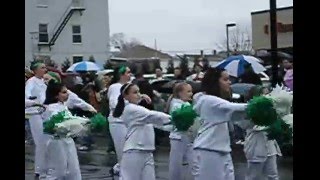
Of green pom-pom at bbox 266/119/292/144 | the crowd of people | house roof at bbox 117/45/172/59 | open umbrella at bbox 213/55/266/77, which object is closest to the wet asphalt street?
the crowd of people

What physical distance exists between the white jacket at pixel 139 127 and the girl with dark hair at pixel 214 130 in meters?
0.59

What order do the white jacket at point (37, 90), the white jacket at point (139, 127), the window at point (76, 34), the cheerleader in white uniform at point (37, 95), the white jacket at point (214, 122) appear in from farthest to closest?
the window at point (76, 34), the cheerleader in white uniform at point (37, 95), the white jacket at point (37, 90), the white jacket at point (139, 127), the white jacket at point (214, 122)

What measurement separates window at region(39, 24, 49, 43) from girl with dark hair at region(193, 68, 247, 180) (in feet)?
122

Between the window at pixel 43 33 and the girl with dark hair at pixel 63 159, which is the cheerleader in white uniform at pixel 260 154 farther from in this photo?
the window at pixel 43 33

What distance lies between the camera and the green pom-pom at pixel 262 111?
19.3 ft

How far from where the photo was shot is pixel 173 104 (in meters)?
8.12

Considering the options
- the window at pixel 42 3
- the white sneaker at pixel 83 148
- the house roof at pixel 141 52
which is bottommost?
the white sneaker at pixel 83 148

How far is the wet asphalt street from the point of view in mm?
10531

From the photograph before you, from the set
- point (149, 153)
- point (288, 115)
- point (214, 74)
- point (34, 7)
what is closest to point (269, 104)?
point (288, 115)

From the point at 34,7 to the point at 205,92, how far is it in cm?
3655

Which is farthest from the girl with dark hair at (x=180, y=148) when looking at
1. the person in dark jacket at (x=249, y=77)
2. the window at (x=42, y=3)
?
the window at (x=42, y=3)

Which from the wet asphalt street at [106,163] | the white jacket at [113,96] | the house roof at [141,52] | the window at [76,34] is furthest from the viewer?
the house roof at [141,52]
